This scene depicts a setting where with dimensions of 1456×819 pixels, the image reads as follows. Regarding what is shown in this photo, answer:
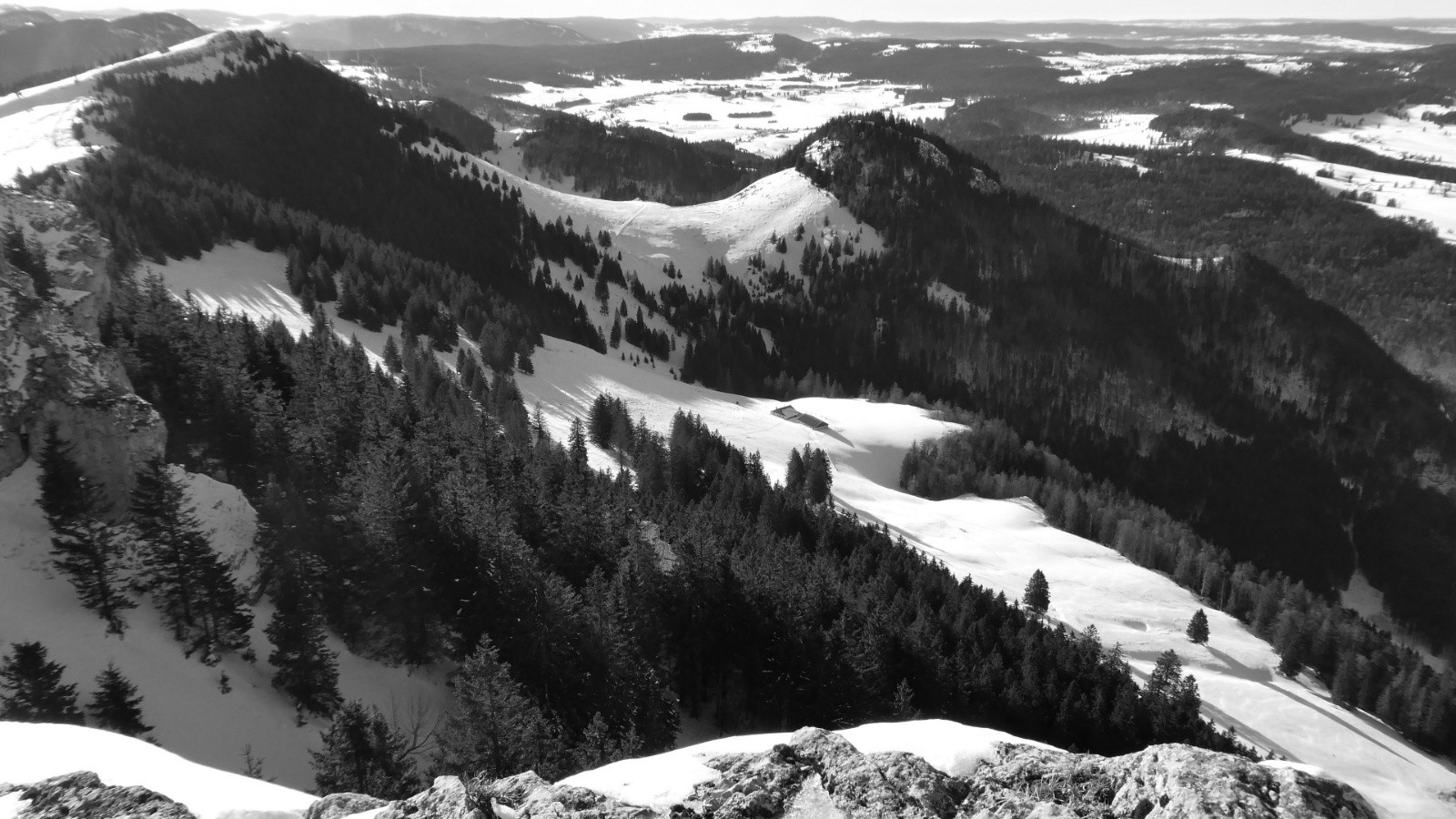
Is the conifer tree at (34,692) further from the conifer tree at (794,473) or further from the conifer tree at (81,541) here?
the conifer tree at (794,473)

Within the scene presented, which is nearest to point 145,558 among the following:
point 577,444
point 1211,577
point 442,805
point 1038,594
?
point 442,805

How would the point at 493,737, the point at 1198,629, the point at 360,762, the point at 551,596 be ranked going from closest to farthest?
the point at 360,762
the point at 493,737
the point at 551,596
the point at 1198,629

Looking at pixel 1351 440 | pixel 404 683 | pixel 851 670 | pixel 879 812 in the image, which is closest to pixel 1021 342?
pixel 1351 440

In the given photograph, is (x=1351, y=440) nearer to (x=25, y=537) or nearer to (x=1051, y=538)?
(x=1051, y=538)

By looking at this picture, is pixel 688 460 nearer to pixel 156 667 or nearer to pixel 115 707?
pixel 156 667

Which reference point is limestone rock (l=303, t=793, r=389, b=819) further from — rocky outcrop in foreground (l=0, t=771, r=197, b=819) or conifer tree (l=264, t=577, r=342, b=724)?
conifer tree (l=264, t=577, r=342, b=724)

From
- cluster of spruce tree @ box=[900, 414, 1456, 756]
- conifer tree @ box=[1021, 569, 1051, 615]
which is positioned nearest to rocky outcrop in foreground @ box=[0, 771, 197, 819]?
conifer tree @ box=[1021, 569, 1051, 615]

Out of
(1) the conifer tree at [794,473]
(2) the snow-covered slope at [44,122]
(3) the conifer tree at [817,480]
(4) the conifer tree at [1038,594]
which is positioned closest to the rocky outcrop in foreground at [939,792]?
(4) the conifer tree at [1038,594]
